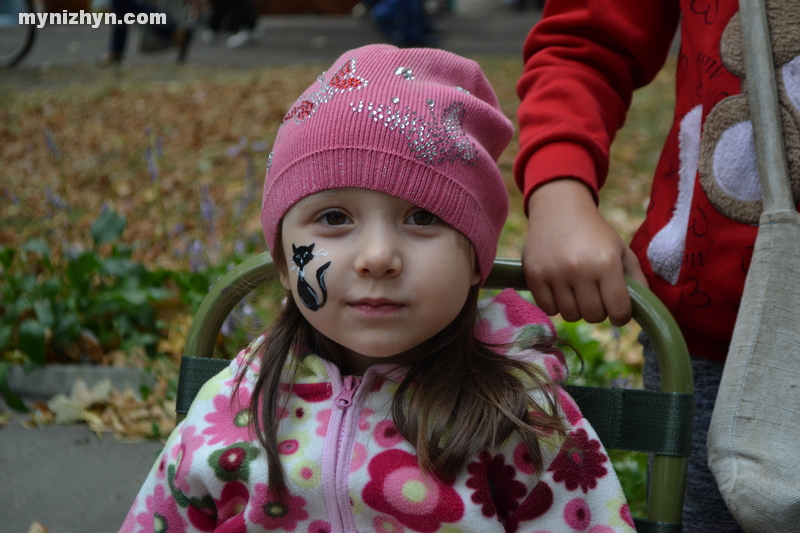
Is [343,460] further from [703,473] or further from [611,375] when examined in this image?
[611,375]

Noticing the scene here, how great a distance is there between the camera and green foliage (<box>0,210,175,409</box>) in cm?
327

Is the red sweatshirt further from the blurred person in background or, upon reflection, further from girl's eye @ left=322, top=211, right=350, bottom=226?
the blurred person in background

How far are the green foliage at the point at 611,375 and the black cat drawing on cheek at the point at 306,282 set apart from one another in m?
1.11

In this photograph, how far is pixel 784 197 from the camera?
1277 mm

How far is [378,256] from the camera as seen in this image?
1268 millimetres

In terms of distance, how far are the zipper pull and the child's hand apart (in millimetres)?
375

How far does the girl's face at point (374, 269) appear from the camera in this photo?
130 cm

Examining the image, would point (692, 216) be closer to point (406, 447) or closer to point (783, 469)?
point (783, 469)

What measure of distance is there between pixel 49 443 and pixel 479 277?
2087 millimetres

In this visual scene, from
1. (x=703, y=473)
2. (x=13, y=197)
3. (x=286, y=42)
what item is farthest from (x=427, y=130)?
(x=286, y=42)

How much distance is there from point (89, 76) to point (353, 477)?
28.2 ft

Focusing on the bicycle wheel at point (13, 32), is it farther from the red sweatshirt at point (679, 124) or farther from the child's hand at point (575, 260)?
the child's hand at point (575, 260)

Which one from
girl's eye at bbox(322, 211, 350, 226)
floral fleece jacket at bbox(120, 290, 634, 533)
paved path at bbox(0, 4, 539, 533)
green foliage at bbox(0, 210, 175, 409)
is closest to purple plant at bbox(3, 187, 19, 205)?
green foliage at bbox(0, 210, 175, 409)

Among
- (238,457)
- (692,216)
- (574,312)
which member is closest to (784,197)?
(692,216)
